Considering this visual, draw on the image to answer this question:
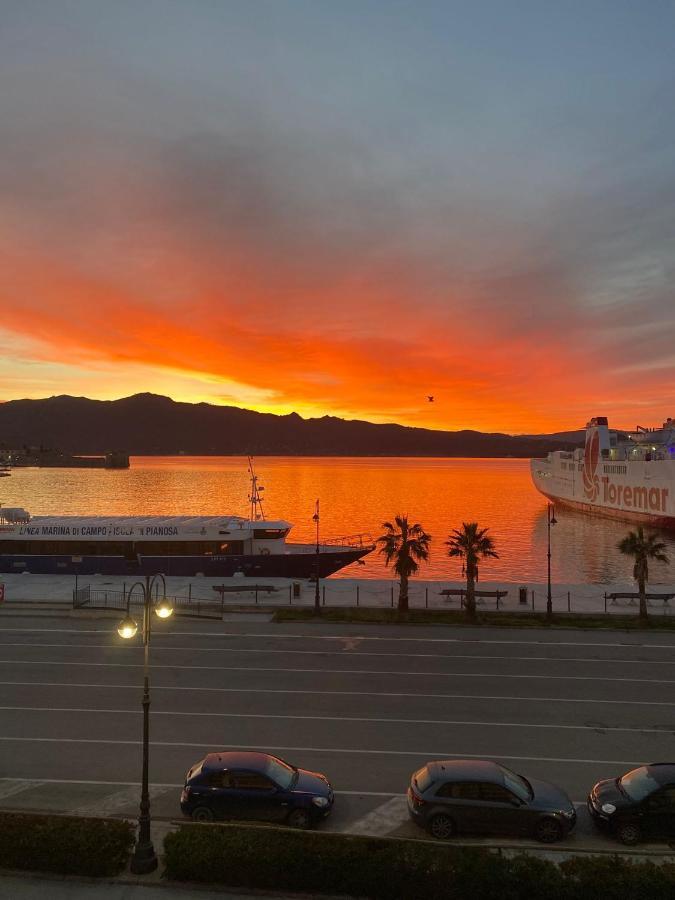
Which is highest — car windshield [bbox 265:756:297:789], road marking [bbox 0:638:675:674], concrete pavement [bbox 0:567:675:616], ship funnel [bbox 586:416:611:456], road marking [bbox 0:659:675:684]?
ship funnel [bbox 586:416:611:456]

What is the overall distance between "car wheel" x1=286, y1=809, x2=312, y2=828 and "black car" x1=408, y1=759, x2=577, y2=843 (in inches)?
90.6

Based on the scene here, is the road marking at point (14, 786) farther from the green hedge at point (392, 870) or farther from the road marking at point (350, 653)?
the road marking at point (350, 653)

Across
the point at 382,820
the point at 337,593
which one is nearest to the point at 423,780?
the point at 382,820

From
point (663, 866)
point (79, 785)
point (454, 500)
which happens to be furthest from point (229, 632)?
point (454, 500)

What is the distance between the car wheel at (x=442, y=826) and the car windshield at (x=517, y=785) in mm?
1453

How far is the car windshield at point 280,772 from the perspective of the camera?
14164 millimetres

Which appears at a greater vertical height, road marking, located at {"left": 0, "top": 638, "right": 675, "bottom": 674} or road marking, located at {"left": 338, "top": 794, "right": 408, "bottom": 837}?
road marking, located at {"left": 0, "top": 638, "right": 675, "bottom": 674}

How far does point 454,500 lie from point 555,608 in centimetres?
13252

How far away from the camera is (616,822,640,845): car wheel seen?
13.4 m

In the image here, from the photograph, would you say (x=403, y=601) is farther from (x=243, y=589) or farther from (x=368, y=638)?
(x=243, y=589)

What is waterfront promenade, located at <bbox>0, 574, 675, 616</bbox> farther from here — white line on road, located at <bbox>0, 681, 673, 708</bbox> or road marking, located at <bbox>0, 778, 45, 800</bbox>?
road marking, located at <bbox>0, 778, 45, 800</bbox>

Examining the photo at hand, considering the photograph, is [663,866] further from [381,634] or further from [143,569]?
[143,569]

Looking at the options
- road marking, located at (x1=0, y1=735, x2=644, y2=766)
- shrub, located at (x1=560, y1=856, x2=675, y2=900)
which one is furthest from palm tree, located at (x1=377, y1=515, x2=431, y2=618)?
shrub, located at (x1=560, y1=856, x2=675, y2=900)

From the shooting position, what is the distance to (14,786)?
15.7 m
